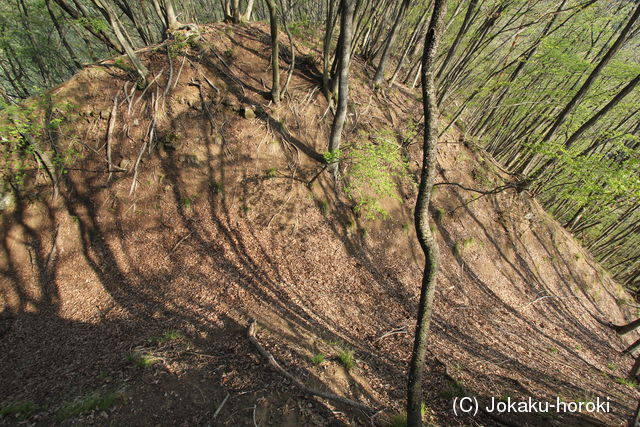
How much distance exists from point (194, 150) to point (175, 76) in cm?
294

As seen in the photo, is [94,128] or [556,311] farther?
[556,311]

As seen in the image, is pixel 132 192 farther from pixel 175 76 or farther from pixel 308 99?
pixel 308 99

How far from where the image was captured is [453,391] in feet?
17.2

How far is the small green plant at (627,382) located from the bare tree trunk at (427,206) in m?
10.0

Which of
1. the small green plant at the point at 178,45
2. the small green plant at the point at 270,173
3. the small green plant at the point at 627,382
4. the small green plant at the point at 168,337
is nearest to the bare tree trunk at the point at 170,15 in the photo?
the small green plant at the point at 178,45

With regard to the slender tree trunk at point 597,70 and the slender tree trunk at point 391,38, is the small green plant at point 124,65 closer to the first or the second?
the slender tree trunk at point 391,38

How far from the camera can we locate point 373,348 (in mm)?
6473

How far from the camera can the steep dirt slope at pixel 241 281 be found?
468 cm

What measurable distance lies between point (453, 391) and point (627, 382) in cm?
843

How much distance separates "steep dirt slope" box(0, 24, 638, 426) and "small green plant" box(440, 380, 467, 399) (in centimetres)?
6

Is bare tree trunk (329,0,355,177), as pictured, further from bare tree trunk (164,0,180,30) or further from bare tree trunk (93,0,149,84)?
bare tree trunk (93,0,149,84)

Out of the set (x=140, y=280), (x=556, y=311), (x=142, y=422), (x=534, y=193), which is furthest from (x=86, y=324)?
(x=534, y=193)

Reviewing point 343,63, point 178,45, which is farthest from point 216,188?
point 343,63

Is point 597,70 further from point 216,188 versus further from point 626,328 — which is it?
point 216,188
